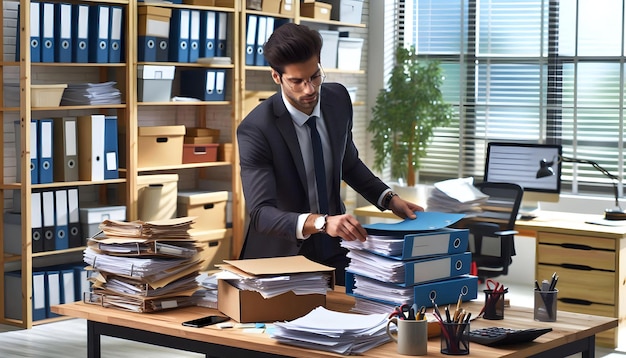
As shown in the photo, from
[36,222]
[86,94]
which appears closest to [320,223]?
[36,222]

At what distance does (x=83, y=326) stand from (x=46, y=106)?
1.36 metres

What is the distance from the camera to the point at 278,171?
3.22 metres

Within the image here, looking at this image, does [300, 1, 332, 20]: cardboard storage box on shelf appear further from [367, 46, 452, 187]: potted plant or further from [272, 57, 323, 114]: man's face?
[272, 57, 323, 114]: man's face

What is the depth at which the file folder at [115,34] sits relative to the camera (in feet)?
20.8

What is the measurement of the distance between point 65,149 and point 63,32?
724 mm

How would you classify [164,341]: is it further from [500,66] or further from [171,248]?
[500,66]

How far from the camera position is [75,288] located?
20.8ft

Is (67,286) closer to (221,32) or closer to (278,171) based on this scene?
(221,32)

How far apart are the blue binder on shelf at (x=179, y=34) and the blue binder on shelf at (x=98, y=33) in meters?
0.56

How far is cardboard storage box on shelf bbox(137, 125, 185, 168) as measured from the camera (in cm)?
665

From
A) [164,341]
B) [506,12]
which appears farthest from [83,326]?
[506,12]

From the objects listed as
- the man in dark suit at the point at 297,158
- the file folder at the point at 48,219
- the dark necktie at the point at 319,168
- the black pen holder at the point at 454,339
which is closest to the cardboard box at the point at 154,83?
the file folder at the point at 48,219

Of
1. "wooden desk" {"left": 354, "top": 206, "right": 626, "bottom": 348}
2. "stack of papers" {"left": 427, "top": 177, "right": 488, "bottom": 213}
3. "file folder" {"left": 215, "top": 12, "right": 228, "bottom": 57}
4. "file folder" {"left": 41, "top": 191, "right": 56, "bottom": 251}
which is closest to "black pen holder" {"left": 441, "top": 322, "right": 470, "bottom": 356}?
"wooden desk" {"left": 354, "top": 206, "right": 626, "bottom": 348}

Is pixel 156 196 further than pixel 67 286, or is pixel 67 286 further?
pixel 156 196
